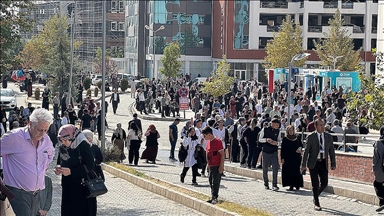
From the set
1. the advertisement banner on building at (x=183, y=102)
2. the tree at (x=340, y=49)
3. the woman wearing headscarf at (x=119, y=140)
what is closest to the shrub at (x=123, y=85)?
the tree at (x=340, y=49)

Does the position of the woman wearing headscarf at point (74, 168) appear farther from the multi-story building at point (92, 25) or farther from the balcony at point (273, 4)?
the multi-story building at point (92, 25)

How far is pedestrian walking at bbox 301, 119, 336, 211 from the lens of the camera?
1364cm

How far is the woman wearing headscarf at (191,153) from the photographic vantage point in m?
18.2

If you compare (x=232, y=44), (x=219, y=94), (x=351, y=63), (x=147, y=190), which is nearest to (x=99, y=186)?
(x=147, y=190)

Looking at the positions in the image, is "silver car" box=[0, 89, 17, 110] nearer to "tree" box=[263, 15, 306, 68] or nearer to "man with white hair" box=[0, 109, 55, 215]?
"tree" box=[263, 15, 306, 68]

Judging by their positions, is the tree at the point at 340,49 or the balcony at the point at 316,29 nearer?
the tree at the point at 340,49

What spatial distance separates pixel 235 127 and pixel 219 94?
2354cm

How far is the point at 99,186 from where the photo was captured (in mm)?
9516

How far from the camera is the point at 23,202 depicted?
808cm

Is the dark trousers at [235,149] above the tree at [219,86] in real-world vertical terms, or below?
below

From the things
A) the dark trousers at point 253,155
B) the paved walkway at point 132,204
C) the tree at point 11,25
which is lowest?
the paved walkway at point 132,204

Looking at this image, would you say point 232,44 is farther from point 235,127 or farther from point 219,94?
point 235,127

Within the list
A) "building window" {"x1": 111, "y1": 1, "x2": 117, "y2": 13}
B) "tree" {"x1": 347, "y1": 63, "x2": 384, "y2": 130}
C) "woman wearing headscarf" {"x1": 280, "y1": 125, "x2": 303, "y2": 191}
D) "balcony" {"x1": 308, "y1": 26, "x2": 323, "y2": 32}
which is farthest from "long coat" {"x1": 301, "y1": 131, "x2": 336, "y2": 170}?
"building window" {"x1": 111, "y1": 1, "x2": 117, "y2": 13}

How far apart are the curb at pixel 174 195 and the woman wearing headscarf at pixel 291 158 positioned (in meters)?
2.46
